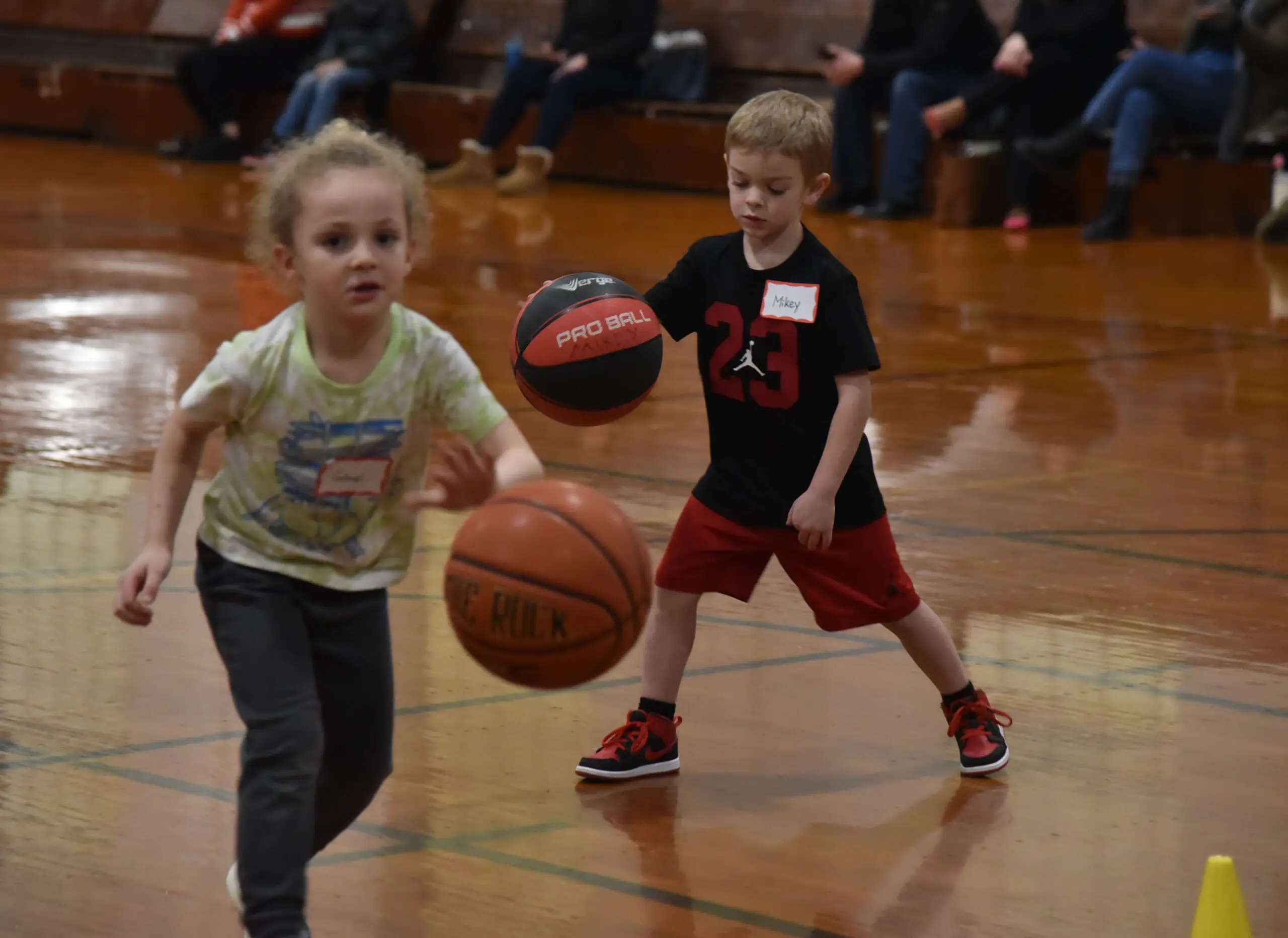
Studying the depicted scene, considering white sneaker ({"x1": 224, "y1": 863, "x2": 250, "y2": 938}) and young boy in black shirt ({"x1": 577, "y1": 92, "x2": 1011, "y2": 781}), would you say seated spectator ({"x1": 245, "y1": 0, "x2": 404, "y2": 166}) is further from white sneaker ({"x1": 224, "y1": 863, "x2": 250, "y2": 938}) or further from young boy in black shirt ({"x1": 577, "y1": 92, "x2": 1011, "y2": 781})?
white sneaker ({"x1": 224, "y1": 863, "x2": 250, "y2": 938})

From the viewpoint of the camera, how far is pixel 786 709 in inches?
168

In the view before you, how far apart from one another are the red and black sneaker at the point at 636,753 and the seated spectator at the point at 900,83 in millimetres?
9905

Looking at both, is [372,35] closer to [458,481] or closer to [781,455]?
[781,455]

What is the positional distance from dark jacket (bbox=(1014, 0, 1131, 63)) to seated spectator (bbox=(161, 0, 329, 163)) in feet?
22.7

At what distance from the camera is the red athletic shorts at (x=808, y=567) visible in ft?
12.8

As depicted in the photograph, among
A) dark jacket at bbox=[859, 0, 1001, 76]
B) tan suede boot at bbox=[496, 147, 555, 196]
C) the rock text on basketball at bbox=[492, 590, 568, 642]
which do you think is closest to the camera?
the rock text on basketball at bbox=[492, 590, 568, 642]

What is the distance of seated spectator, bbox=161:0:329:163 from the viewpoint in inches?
685

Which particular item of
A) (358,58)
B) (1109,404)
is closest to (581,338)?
(1109,404)

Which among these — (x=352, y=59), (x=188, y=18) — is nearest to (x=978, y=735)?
(x=352, y=59)

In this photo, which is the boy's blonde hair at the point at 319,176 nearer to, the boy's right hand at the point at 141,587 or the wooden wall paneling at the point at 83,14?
the boy's right hand at the point at 141,587

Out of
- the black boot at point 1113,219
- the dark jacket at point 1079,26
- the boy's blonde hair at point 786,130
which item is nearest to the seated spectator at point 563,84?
the dark jacket at point 1079,26

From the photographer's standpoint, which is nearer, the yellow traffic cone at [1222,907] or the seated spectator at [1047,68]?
the yellow traffic cone at [1222,907]

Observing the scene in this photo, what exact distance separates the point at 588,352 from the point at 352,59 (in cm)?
1308

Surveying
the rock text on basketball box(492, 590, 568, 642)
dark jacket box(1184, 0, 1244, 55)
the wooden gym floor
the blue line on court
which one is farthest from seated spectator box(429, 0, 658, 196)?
the rock text on basketball box(492, 590, 568, 642)
